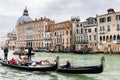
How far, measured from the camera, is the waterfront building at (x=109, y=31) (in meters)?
36.5

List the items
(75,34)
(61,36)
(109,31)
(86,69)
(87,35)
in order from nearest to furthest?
(86,69) → (109,31) → (87,35) → (75,34) → (61,36)

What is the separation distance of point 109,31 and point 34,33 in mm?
24670

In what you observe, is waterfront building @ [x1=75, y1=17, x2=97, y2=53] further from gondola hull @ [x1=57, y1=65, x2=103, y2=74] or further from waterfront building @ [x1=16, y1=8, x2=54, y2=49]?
gondola hull @ [x1=57, y1=65, x2=103, y2=74]

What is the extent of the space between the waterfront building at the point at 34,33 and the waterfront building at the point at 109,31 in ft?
55.7

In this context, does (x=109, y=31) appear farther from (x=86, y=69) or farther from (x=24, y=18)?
(x=24, y=18)

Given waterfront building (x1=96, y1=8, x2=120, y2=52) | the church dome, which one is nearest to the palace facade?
waterfront building (x1=96, y1=8, x2=120, y2=52)

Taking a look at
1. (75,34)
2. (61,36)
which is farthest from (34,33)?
(75,34)

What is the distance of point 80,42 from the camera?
4347cm

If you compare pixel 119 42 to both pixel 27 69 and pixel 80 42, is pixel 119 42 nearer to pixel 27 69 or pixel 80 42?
pixel 80 42

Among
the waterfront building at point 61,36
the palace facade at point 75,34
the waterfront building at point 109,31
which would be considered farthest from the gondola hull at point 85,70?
the waterfront building at point 61,36

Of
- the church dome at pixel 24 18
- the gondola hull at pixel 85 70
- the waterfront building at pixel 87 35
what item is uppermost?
the church dome at pixel 24 18

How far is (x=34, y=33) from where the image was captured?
190 ft

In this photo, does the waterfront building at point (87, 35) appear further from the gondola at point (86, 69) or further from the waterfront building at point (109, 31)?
the gondola at point (86, 69)

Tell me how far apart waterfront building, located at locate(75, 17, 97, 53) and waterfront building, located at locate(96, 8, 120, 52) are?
1387 mm
